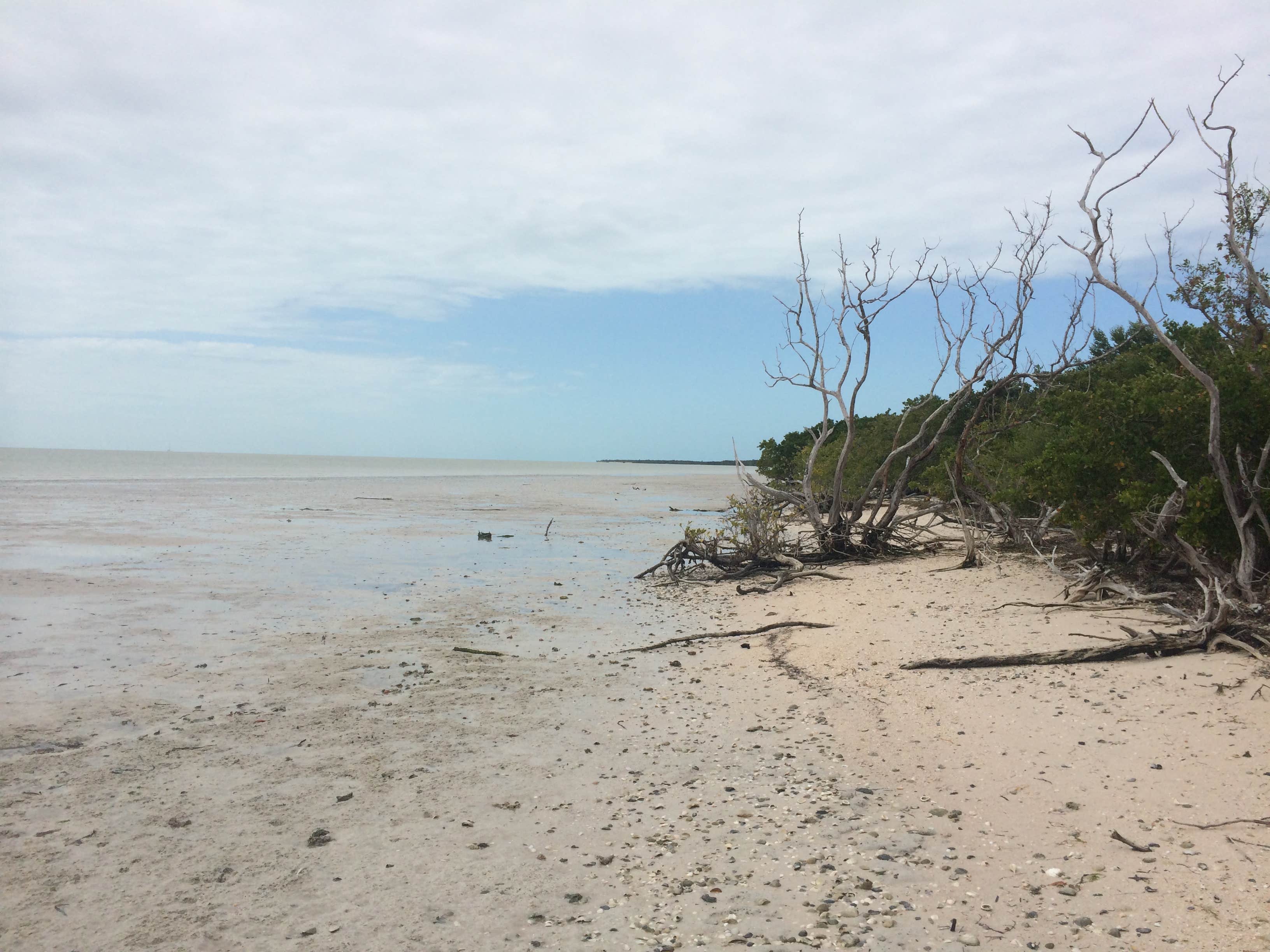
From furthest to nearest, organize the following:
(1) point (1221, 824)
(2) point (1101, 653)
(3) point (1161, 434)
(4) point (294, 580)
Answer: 1. (4) point (294, 580)
2. (3) point (1161, 434)
3. (2) point (1101, 653)
4. (1) point (1221, 824)

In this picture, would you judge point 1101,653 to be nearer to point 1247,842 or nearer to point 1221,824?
point 1221,824

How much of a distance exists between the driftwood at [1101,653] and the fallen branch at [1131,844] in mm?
3040

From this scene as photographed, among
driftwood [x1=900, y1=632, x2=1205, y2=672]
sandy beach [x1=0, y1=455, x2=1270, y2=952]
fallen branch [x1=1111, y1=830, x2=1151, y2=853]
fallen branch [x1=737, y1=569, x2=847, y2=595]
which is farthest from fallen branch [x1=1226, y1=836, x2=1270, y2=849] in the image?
fallen branch [x1=737, y1=569, x2=847, y2=595]

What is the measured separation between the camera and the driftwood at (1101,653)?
669 cm

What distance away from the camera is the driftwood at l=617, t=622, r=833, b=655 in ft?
30.9

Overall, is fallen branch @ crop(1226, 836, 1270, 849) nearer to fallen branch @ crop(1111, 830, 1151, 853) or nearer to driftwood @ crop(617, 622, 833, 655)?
fallen branch @ crop(1111, 830, 1151, 853)

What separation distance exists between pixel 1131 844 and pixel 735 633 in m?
5.84

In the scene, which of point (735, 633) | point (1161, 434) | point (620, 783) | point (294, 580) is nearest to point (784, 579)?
point (735, 633)

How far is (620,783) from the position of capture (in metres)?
5.43

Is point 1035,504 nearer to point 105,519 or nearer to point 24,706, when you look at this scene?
point 24,706

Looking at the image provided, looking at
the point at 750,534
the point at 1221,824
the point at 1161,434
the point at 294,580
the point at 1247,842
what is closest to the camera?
the point at 1247,842

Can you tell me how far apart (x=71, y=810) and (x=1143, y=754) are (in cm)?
618

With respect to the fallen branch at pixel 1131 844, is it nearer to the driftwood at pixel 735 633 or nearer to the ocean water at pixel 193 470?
the driftwood at pixel 735 633

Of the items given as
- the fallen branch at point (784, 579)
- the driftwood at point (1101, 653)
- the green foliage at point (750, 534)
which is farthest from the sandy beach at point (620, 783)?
the green foliage at point (750, 534)
